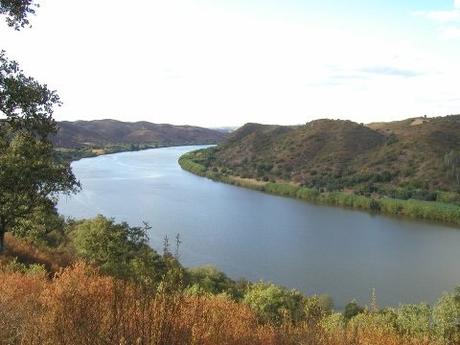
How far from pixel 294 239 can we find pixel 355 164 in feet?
162

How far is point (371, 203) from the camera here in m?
70.1

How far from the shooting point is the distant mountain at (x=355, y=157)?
8012cm

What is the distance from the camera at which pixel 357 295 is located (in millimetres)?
33844

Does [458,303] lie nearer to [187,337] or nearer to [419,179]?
[187,337]

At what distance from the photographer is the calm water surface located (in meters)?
37.2

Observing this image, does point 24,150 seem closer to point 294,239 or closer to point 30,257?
point 30,257

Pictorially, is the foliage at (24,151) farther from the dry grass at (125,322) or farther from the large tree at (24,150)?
the dry grass at (125,322)

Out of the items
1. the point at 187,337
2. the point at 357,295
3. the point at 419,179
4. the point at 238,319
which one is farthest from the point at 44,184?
the point at 419,179

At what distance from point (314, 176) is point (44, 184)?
79263 mm

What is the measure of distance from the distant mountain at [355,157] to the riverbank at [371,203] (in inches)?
171

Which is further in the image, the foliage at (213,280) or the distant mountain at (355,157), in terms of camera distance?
the distant mountain at (355,157)

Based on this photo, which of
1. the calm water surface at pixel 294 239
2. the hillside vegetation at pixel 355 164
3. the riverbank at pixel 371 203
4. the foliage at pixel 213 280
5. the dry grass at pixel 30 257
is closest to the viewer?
the dry grass at pixel 30 257

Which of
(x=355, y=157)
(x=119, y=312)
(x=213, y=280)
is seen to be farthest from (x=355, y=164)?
(x=119, y=312)

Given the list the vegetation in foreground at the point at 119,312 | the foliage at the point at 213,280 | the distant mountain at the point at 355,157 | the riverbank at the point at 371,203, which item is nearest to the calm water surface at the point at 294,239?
the riverbank at the point at 371,203
